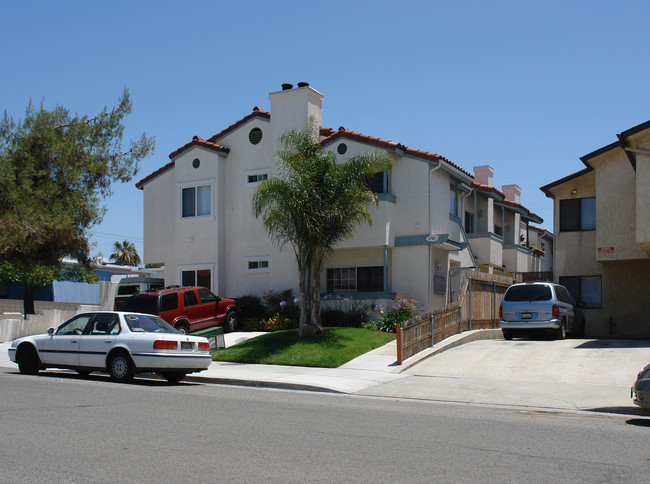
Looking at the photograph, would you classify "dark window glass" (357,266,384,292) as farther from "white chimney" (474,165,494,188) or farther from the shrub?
"white chimney" (474,165,494,188)

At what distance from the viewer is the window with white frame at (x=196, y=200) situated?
27766mm

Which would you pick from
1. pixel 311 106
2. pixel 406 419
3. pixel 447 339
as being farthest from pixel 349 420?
pixel 311 106

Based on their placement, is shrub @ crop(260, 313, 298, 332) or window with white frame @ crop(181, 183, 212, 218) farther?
window with white frame @ crop(181, 183, 212, 218)

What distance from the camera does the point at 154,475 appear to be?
6258 millimetres

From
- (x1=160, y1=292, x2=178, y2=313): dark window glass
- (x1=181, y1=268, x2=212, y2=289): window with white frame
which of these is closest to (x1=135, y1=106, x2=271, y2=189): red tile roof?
(x1=181, y1=268, x2=212, y2=289): window with white frame

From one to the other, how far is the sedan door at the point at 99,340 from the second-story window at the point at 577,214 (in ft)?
58.3

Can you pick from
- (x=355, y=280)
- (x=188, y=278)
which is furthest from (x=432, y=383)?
(x=188, y=278)

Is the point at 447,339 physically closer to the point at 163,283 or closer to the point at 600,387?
the point at 600,387

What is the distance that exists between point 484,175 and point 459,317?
46.4 ft

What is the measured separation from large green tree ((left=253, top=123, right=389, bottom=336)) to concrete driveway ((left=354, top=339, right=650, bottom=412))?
434 centimetres

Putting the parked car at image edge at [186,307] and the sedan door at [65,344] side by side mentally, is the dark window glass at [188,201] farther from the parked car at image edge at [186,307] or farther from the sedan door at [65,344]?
the sedan door at [65,344]

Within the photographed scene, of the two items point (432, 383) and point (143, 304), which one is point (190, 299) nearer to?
point (143, 304)

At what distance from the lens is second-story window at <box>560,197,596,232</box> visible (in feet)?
83.9

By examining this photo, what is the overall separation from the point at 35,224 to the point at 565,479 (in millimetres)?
22705
